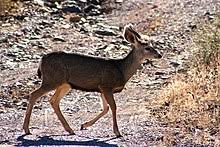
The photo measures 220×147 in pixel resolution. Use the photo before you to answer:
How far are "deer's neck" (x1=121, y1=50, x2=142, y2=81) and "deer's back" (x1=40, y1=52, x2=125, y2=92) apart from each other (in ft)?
1.26

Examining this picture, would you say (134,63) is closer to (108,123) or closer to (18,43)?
(108,123)

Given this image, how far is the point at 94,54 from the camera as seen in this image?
2300 centimetres

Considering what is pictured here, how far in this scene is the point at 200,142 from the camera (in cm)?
1188

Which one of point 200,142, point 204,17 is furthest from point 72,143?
point 204,17

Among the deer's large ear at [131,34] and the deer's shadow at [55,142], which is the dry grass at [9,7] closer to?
the deer's large ear at [131,34]

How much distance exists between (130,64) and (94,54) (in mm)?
9115

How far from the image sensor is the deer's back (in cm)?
1323

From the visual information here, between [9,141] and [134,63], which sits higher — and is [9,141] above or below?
below

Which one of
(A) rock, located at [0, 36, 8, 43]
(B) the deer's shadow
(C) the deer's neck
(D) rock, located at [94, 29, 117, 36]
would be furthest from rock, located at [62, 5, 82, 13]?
(B) the deer's shadow

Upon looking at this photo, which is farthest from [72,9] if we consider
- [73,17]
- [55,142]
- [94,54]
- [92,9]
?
[55,142]

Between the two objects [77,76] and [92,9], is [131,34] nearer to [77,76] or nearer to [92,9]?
[77,76]

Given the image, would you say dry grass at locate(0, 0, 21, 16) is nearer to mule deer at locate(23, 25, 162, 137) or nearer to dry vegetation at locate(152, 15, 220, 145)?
dry vegetation at locate(152, 15, 220, 145)

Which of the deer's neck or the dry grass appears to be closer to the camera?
the deer's neck

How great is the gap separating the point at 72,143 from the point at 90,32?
47.3 ft
